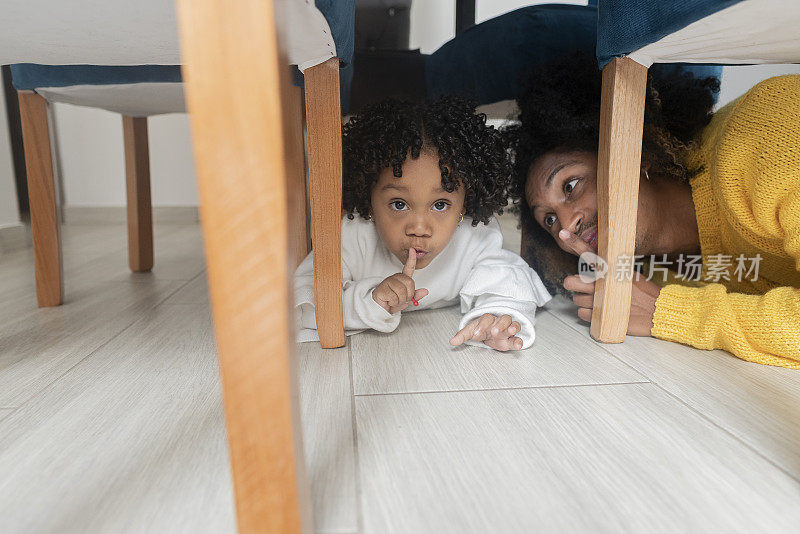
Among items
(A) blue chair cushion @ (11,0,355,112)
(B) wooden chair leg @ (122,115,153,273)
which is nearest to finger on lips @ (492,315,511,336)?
(A) blue chair cushion @ (11,0,355,112)

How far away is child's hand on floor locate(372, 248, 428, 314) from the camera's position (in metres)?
0.76

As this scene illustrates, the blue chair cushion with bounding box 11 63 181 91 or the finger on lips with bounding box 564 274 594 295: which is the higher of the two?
the blue chair cushion with bounding box 11 63 181 91

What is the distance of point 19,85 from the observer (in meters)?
0.87

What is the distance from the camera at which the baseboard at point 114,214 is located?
253 centimetres

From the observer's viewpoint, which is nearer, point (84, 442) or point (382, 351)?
point (84, 442)

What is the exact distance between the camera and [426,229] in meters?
0.79

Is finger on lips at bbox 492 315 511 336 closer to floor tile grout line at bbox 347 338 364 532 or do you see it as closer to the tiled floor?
the tiled floor

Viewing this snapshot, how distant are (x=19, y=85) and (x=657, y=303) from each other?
1.11 metres

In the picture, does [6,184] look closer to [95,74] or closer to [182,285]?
[182,285]

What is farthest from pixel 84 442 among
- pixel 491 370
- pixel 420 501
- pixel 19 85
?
pixel 19 85

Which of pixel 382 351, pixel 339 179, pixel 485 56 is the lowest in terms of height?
pixel 382 351

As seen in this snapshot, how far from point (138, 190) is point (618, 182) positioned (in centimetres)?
111

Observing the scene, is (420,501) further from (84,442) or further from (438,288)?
(438,288)

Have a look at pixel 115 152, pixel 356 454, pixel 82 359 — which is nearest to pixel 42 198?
pixel 82 359
